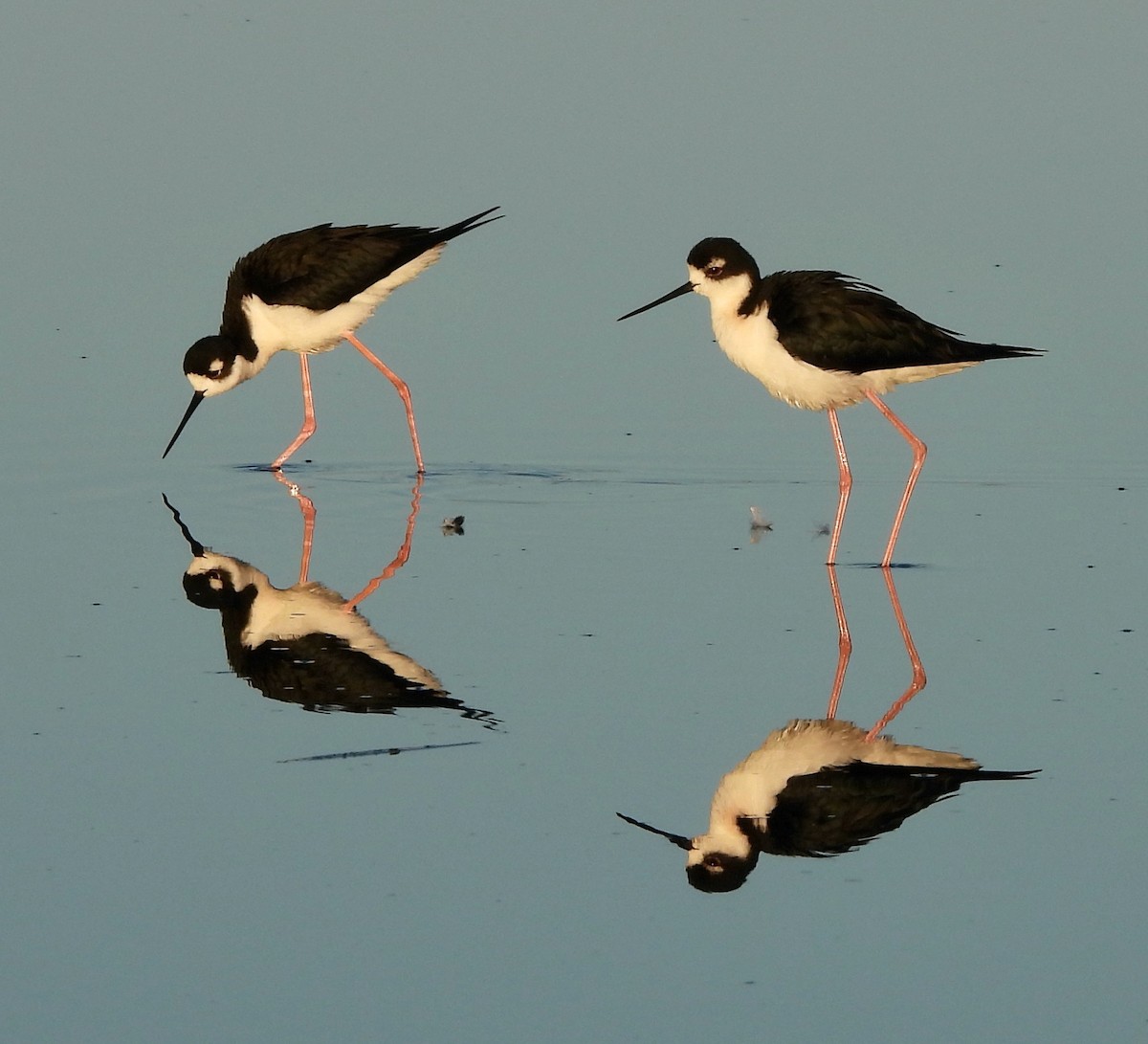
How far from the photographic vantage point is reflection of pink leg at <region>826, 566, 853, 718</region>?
20.3 ft

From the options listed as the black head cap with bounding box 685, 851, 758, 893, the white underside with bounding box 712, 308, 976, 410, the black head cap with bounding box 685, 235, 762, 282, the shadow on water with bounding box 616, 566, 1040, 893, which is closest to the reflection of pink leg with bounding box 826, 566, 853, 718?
the shadow on water with bounding box 616, 566, 1040, 893

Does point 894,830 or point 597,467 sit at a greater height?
point 597,467

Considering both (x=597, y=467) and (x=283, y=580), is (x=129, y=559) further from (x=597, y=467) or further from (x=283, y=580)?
(x=597, y=467)

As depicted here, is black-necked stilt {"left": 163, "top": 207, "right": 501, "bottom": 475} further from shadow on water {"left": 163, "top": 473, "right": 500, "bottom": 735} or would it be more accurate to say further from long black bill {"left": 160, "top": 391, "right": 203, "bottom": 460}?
shadow on water {"left": 163, "top": 473, "right": 500, "bottom": 735}

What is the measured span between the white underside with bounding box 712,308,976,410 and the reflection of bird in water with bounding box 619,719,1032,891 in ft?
9.30

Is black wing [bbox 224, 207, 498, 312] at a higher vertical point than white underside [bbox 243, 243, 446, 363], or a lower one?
higher

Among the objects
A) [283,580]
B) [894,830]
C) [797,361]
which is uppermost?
[797,361]

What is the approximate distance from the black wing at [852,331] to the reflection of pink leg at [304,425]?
9.66 feet

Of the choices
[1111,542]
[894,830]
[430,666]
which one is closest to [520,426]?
[1111,542]

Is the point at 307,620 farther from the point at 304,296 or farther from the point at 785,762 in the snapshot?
the point at 304,296

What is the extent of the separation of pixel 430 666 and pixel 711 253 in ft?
9.62

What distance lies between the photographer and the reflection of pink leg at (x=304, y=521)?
26.5ft

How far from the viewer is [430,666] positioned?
650 centimetres

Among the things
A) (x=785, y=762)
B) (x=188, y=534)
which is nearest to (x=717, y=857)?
(x=785, y=762)
